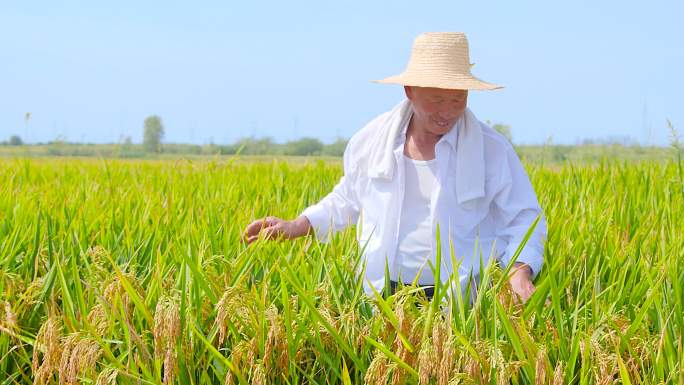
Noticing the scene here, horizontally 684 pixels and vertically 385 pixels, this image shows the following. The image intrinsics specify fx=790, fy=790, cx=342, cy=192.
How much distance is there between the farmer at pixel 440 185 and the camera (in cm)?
235

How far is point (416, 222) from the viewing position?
8.07 feet

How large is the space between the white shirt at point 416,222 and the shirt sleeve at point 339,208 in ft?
0.92

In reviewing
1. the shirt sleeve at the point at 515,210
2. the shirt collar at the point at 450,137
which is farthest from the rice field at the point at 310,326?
the shirt collar at the point at 450,137

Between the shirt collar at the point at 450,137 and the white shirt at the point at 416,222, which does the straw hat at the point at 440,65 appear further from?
the white shirt at the point at 416,222

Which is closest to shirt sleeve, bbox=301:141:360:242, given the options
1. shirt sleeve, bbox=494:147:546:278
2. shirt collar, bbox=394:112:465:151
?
shirt collar, bbox=394:112:465:151

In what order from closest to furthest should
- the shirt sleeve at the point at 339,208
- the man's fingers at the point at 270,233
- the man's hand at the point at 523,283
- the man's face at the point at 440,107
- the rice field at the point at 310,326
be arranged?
the rice field at the point at 310,326, the man's hand at the point at 523,283, the man's face at the point at 440,107, the man's fingers at the point at 270,233, the shirt sleeve at the point at 339,208

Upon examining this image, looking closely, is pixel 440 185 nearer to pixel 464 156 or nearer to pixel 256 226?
pixel 464 156

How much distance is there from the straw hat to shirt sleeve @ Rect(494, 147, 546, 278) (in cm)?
28

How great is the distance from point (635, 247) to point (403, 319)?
1.22 metres

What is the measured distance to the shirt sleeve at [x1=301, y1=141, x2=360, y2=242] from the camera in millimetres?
2713

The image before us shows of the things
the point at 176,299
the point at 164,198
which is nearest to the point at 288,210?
the point at 164,198

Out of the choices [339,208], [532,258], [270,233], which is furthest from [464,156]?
[270,233]

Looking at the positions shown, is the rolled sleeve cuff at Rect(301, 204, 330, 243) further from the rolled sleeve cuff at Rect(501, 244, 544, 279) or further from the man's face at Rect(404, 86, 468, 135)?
the rolled sleeve cuff at Rect(501, 244, 544, 279)

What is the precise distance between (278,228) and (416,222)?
1.57 ft
